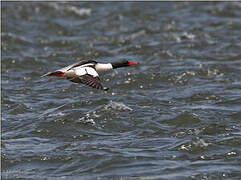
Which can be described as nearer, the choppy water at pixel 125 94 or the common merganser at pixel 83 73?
the choppy water at pixel 125 94

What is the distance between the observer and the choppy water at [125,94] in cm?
1011

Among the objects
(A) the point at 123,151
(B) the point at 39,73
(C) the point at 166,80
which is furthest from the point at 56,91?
(A) the point at 123,151

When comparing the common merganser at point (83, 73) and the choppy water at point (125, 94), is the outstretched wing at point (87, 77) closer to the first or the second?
the common merganser at point (83, 73)

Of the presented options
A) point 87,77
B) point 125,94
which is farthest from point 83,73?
point 125,94

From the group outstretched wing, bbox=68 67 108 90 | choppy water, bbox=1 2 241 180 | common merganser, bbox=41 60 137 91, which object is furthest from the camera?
common merganser, bbox=41 60 137 91

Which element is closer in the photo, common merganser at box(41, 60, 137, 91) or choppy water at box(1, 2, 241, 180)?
choppy water at box(1, 2, 241, 180)

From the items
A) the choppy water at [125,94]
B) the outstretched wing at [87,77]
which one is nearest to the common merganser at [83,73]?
the outstretched wing at [87,77]

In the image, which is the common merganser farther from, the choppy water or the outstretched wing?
the choppy water

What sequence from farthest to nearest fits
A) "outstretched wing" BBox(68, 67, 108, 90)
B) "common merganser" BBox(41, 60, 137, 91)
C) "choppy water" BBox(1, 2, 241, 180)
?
"common merganser" BBox(41, 60, 137, 91) < "outstretched wing" BBox(68, 67, 108, 90) < "choppy water" BBox(1, 2, 241, 180)

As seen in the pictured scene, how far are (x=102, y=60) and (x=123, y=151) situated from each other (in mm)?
6278

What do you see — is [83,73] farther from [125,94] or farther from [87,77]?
[125,94]

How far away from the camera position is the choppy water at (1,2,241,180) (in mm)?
A: 10109

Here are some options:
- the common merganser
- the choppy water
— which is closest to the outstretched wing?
the common merganser

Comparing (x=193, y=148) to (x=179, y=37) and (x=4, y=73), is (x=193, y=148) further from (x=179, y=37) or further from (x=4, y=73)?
(x=179, y=37)
